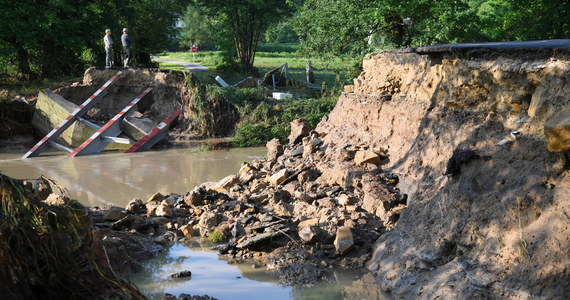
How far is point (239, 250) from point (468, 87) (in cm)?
365

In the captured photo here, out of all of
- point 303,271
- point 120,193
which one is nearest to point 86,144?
point 120,193

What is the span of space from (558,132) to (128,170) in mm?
11775

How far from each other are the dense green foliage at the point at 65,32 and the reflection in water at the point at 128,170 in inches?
258

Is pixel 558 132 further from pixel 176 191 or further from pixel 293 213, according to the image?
pixel 176 191

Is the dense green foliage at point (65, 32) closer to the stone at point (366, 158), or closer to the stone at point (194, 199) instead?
the stone at point (194, 199)

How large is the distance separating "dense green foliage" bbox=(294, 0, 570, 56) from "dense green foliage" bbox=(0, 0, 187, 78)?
Result: 890 centimetres

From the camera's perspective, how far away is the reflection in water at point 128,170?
13.2 meters

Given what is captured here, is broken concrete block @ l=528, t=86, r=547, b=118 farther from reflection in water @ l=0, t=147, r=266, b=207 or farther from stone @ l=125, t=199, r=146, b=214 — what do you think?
reflection in water @ l=0, t=147, r=266, b=207

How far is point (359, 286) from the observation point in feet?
23.6

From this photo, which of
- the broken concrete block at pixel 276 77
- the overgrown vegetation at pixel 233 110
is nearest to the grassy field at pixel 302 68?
the broken concrete block at pixel 276 77

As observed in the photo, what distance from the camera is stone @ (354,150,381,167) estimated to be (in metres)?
9.44

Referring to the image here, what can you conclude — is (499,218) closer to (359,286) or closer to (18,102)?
(359,286)

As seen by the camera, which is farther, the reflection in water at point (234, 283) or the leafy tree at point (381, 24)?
the leafy tree at point (381, 24)

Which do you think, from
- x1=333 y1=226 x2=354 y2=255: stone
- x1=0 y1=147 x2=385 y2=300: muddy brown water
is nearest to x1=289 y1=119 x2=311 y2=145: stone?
x1=0 y1=147 x2=385 y2=300: muddy brown water
